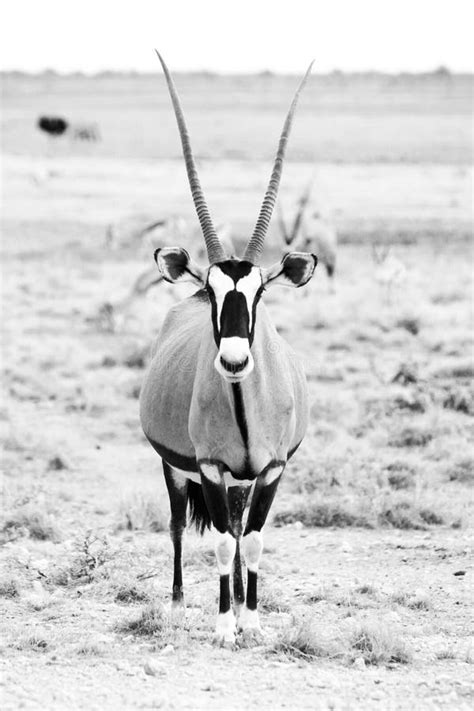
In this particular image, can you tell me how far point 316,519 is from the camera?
25.6 feet

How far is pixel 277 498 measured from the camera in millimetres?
8359


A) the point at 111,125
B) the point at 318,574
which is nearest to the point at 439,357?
the point at 318,574

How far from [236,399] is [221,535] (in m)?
0.63

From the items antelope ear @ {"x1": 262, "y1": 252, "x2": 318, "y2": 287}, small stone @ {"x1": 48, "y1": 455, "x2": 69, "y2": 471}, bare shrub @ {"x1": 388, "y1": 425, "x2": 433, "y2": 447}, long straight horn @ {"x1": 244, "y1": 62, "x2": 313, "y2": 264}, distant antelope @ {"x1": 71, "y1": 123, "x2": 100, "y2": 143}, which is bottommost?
small stone @ {"x1": 48, "y1": 455, "x2": 69, "y2": 471}

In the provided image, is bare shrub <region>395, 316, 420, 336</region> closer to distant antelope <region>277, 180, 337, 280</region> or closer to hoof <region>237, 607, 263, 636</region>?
distant antelope <region>277, 180, 337, 280</region>

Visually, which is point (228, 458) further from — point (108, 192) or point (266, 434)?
point (108, 192)

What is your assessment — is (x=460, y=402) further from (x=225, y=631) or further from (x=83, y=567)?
(x=225, y=631)

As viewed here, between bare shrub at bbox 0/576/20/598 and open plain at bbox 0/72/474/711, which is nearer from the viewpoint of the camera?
open plain at bbox 0/72/474/711

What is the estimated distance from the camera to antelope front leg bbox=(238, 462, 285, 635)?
5.34m

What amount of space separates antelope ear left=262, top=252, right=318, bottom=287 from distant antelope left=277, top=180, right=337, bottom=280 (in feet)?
43.5

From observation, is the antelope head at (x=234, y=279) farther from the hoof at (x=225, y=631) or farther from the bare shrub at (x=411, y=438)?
the bare shrub at (x=411, y=438)

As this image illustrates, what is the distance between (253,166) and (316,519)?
34.9 meters

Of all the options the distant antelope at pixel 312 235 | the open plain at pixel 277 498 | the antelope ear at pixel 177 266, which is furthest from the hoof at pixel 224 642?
the distant antelope at pixel 312 235

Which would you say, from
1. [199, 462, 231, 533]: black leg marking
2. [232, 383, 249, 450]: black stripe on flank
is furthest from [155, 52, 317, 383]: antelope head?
[199, 462, 231, 533]: black leg marking
